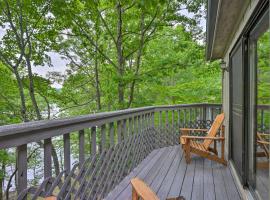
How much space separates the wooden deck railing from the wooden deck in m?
0.16

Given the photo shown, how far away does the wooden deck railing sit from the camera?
1.65 metres

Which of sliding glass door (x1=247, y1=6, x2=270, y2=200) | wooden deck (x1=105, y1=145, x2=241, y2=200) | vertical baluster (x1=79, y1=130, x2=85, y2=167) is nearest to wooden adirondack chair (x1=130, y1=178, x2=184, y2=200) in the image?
vertical baluster (x1=79, y1=130, x2=85, y2=167)

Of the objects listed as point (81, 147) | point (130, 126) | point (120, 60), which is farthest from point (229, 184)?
point (120, 60)

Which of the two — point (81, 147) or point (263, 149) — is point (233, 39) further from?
point (81, 147)

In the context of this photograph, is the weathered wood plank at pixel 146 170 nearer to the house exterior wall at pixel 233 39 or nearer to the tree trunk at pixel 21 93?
the house exterior wall at pixel 233 39

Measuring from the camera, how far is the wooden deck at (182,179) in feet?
10.5

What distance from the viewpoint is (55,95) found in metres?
9.32

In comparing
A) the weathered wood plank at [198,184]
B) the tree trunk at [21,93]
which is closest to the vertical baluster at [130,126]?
the weathered wood plank at [198,184]

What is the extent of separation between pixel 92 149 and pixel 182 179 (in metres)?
1.68

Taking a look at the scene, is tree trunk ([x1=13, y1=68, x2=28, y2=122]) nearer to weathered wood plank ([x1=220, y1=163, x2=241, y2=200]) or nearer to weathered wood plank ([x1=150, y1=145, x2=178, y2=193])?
weathered wood plank ([x1=150, y1=145, x2=178, y2=193])

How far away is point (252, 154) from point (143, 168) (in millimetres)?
2116

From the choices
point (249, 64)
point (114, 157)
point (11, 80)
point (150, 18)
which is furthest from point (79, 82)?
point (249, 64)

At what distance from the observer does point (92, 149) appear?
9.33ft

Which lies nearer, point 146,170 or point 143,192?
point 143,192
